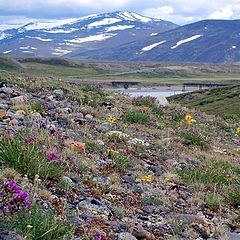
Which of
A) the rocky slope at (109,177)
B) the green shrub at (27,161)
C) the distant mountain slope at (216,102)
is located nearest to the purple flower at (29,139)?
the rocky slope at (109,177)

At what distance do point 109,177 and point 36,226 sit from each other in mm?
3107

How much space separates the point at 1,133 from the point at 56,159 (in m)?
1.30

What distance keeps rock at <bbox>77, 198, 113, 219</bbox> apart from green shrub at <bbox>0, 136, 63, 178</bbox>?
1.89 feet

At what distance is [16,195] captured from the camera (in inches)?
178

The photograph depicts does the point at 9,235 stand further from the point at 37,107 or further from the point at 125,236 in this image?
the point at 37,107

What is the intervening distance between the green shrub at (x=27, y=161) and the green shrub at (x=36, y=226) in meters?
1.41

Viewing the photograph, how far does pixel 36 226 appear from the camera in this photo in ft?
14.7

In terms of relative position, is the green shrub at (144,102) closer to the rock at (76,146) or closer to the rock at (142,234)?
the rock at (76,146)

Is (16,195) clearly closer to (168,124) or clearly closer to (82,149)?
(82,149)

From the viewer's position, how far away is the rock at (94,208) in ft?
19.3

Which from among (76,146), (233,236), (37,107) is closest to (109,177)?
(76,146)

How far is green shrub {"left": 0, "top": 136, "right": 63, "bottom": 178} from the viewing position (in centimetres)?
624

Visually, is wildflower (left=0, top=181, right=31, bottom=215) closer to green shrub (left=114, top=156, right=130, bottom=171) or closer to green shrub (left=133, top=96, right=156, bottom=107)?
green shrub (left=114, top=156, right=130, bottom=171)

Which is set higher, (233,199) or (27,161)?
(27,161)
